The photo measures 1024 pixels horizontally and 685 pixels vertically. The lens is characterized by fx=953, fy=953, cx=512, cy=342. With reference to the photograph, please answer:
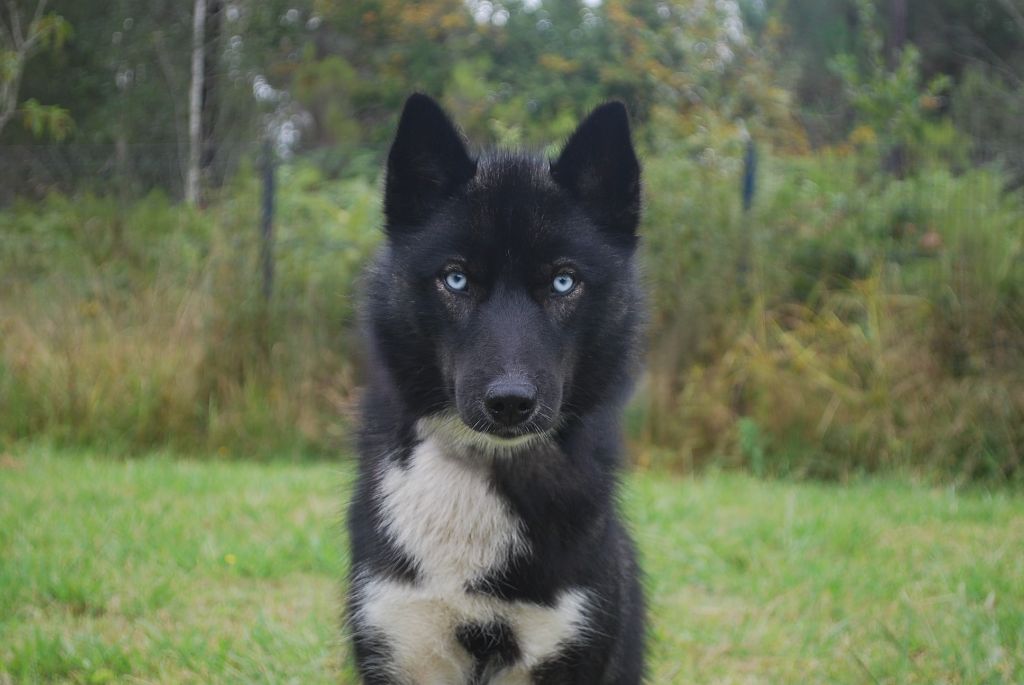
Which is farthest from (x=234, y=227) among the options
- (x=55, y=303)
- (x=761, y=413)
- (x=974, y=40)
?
(x=974, y=40)

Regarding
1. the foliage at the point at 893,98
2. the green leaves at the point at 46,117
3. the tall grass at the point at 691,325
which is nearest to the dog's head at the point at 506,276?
the tall grass at the point at 691,325

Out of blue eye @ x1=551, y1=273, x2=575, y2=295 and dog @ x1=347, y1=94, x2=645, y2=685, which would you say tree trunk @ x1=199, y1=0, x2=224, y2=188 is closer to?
dog @ x1=347, y1=94, x2=645, y2=685

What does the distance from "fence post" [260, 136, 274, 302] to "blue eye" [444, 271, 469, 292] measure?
5.67 meters

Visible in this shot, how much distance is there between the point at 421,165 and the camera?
266cm

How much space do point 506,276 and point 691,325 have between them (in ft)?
18.3

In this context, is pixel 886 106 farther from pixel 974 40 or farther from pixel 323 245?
pixel 974 40

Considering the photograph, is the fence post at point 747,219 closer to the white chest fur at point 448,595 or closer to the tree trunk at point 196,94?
the tree trunk at point 196,94

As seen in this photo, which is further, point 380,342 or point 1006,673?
point 1006,673

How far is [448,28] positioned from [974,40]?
11398 millimetres

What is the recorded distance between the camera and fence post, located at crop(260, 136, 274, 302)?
7973mm

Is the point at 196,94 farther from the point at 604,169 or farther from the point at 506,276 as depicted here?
the point at 506,276

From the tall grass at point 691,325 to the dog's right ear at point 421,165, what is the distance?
397 cm

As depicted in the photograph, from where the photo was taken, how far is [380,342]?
262 centimetres

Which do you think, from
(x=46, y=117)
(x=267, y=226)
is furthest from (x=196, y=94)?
(x=267, y=226)
